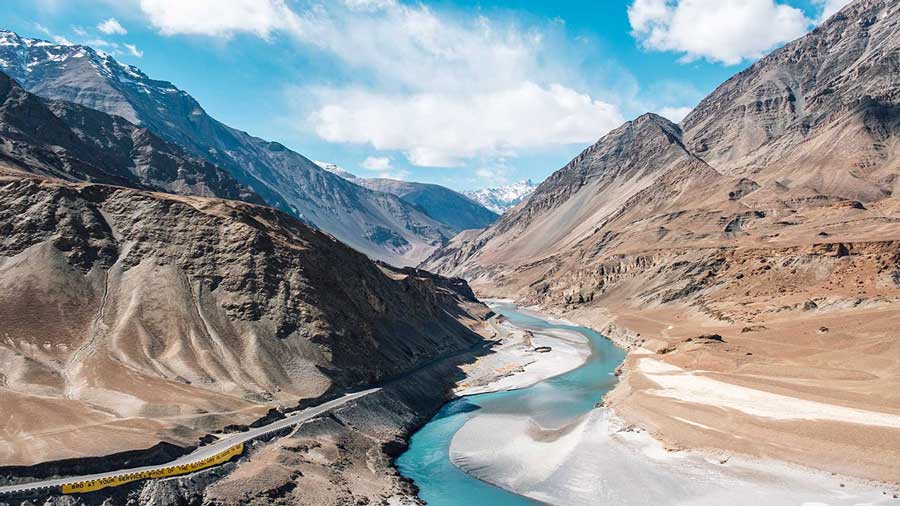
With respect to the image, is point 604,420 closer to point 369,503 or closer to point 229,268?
point 369,503

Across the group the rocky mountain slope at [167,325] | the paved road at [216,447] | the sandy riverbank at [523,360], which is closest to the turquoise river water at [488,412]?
the sandy riverbank at [523,360]

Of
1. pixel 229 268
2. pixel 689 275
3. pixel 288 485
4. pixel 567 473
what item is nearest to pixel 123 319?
pixel 229 268

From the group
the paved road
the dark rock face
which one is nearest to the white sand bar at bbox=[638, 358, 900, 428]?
the dark rock face

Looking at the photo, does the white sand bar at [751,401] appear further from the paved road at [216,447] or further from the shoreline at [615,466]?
the paved road at [216,447]

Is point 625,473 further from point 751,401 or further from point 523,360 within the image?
point 523,360

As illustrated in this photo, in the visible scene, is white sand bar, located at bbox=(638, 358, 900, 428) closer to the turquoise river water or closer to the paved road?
the turquoise river water

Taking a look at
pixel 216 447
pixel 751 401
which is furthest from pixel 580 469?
pixel 216 447
